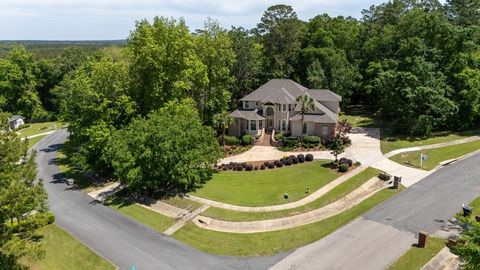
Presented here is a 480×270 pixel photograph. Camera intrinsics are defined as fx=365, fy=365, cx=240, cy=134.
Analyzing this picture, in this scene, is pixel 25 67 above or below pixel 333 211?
A: above

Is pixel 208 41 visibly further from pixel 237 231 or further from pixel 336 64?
pixel 237 231

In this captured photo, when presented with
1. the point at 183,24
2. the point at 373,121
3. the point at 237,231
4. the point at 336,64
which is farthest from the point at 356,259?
the point at 336,64

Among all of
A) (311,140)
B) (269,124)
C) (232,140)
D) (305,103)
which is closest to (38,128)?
(232,140)

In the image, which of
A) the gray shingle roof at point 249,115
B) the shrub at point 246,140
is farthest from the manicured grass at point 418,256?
the gray shingle roof at point 249,115

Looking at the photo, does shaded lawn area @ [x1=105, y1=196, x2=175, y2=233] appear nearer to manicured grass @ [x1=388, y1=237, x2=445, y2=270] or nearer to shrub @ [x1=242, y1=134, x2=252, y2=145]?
manicured grass @ [x1=388, y1=237, x2=445, y2=270]

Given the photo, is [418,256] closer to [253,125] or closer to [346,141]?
[346,141]

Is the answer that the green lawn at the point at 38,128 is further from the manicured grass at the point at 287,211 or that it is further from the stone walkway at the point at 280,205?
the manicured grass at the point at 287,211

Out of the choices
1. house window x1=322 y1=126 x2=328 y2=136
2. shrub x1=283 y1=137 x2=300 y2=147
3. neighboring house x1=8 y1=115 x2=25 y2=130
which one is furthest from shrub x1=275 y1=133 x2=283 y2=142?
neighboring house x1=8 y1=115 x2=25 y2=130
